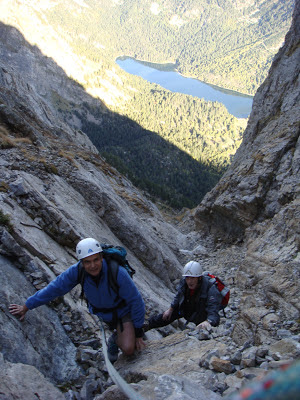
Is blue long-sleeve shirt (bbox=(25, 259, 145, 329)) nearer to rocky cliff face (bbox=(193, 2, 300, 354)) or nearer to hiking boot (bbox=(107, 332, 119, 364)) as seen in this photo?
hiking boot (bbox=(107, 332, 119, 364))

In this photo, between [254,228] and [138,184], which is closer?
[254,228]

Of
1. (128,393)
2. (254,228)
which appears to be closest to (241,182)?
(254,228)

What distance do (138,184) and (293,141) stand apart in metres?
87.9

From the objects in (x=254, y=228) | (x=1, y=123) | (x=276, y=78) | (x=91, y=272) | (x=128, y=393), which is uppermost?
(x=276, y=78)

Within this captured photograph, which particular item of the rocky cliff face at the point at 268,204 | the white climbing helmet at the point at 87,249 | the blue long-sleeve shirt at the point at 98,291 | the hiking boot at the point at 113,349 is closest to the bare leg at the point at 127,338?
the hiking boot at the point at 113,349

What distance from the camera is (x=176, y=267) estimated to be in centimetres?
1647

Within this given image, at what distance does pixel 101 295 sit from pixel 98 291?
0.11m

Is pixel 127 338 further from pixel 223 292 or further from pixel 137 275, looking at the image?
pixel 137 275

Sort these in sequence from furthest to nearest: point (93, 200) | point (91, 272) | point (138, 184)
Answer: point (138, 184)
point (93, 200)
point (91, 272)

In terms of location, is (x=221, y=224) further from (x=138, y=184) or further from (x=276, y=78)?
(x=138, y=184)

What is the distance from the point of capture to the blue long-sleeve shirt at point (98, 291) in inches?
205

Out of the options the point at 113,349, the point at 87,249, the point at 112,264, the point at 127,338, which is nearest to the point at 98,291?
the point at 112,264

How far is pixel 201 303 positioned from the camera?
687 centimetres

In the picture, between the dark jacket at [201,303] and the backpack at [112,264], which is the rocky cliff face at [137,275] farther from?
the backpack at [112,264]
